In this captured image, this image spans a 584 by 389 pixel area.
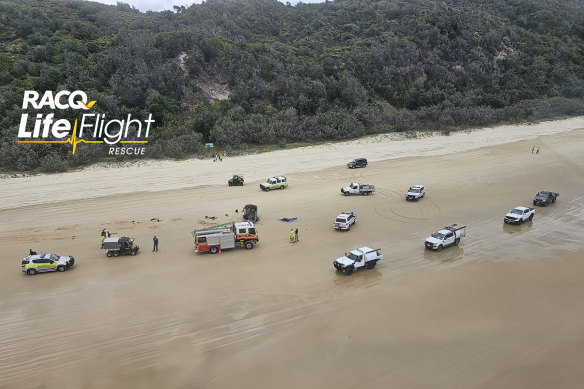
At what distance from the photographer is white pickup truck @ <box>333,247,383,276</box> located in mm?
20188

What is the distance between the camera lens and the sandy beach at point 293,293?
13.8 metres

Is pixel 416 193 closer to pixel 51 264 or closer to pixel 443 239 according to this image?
pixel 443 239

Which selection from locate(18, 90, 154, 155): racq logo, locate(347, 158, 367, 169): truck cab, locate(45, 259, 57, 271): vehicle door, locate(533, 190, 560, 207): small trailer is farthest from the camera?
locate(18, 90, 154, 155): racq logo

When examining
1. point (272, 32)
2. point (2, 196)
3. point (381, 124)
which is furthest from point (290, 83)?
point (2, 196)

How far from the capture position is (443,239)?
22.8 meters

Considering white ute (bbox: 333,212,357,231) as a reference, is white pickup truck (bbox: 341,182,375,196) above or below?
above

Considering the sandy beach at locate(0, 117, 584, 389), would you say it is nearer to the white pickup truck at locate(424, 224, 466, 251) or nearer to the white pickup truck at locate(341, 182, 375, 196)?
the white pickup truck at locate(424, 224, 466, 251)

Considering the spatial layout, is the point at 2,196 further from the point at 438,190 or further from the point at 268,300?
the point at 438,190

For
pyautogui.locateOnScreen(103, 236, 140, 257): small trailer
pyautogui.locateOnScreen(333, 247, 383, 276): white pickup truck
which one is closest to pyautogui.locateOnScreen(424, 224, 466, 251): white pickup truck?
pyautogui.locateOnScreen(333, 247, 383, 276): white pickup truck

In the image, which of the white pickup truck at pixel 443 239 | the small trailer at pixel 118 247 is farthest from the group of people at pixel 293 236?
the small trailer at pixel 118 247

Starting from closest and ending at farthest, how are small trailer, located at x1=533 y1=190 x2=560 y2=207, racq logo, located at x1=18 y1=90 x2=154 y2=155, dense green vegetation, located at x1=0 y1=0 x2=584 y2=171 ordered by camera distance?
small trailer, located at x1=533 y1=190 x2=560 y2=207
racq logo, located at x1=18 y1=90 x2=154 y2=155
dense green vegetation, located at x1=0 y1=0 x2=584 y2=171

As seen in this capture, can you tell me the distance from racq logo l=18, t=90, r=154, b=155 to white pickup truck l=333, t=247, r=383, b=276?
31.2m

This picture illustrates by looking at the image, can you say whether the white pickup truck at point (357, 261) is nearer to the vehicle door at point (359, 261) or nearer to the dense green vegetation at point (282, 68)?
the vehicle door at point (359, 261)

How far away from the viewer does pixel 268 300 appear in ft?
59.0
